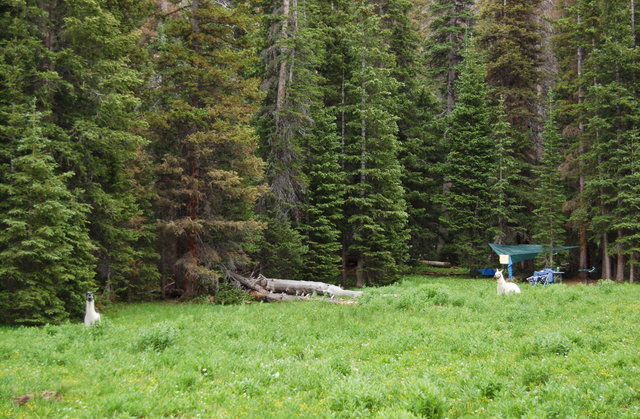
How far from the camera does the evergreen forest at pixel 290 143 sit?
13.5 m

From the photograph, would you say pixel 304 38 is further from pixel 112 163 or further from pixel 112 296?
pixel 112 296

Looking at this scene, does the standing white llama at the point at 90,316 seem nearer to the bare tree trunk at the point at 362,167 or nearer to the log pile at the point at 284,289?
the log pile at the point at 284,289

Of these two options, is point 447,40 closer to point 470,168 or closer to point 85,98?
point 470,168

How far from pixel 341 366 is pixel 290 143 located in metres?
16.7

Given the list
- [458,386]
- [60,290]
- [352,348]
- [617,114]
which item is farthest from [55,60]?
[617,114]

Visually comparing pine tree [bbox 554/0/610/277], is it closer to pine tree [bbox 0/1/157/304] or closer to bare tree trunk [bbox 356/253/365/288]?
bare tree trunk [bbox 356/253/365/288]

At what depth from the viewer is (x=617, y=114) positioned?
26.2 m

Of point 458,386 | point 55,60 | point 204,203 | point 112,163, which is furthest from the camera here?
point 204,203

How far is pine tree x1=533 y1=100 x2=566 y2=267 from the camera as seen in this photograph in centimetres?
2762

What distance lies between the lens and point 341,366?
313 inches

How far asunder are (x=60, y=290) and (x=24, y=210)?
2.44 m

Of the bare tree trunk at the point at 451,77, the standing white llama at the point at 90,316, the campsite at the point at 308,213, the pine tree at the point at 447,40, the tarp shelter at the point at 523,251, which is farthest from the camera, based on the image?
the bare tree trunk at the point at 451,77

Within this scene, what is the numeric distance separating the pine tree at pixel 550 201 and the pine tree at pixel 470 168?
3.15m

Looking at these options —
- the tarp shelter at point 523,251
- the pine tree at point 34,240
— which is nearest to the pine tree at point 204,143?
the pine tree at point 34,240
